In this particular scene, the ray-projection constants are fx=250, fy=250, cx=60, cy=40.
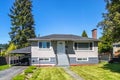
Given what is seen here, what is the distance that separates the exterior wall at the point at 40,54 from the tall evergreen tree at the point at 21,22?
83.2ft

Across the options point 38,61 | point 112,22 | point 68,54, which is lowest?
point 38,61

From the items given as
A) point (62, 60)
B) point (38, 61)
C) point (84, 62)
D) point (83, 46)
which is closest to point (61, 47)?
point (62, 60)

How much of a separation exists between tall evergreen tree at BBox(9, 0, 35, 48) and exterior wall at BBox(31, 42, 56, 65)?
25.3 meters

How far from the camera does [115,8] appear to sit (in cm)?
2566

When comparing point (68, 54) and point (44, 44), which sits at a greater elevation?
point (44, 44)

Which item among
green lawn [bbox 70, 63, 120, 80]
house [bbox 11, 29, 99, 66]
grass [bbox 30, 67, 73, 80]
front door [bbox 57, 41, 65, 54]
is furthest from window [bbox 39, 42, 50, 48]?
grass [bbox 30, 67, 73, 80]

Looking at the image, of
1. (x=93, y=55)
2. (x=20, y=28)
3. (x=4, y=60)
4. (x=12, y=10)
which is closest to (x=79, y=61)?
(x=93, y=55)

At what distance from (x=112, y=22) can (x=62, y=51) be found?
1410 centimetres

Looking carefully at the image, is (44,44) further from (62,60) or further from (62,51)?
(62,60)

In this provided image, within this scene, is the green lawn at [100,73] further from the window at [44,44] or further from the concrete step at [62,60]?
the window at [44,44]

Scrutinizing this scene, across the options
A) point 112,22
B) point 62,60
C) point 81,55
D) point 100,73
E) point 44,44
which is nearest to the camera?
point 100,73

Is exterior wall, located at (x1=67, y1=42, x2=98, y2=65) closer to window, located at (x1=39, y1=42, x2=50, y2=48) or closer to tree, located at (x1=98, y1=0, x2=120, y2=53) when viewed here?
window, located at (x1=39, y1=42, x2=50, y2=48)

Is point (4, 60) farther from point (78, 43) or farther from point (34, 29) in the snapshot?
point (34, 29)

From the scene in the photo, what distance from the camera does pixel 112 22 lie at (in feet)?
84.5
